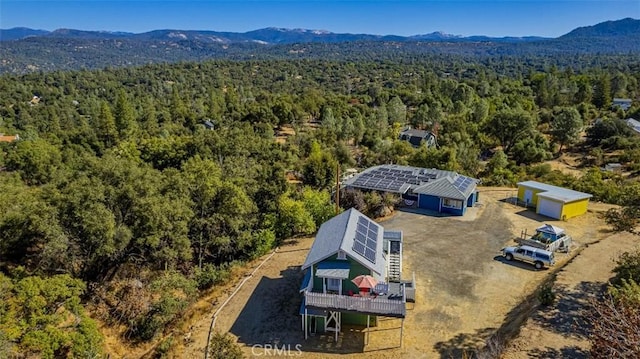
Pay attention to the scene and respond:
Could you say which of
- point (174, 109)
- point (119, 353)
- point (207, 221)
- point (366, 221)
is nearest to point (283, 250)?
point (207, 221)

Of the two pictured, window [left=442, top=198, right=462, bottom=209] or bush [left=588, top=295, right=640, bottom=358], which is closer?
bush [left=588, top=295, right=640, bottom=358]

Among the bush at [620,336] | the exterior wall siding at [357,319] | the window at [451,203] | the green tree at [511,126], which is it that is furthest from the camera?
the green tree at [511,126]

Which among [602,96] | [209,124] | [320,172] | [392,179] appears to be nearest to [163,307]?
[320,172]

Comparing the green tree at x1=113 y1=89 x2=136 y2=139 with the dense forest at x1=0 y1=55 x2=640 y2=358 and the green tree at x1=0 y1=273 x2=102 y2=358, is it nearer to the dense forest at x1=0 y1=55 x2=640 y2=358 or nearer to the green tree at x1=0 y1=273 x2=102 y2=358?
the dense forest at x1=0 y1=55 x2=640 y2=358

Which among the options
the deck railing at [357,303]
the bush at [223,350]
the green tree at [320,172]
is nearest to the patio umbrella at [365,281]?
the deck railing at [357,303]

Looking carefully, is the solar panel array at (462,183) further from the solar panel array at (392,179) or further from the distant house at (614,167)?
the distant house at (614,167)

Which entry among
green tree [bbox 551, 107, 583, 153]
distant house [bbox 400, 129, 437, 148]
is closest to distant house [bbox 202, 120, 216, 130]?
distant house [bbox 400, 129, 437, 148]
